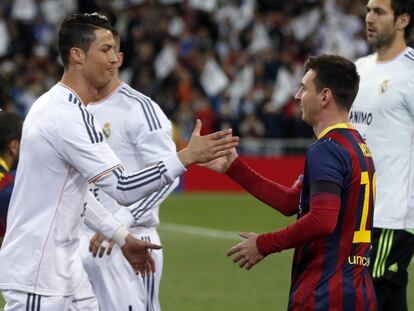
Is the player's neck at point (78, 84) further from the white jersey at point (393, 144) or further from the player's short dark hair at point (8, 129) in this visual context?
the white jersey at point (393, 144)

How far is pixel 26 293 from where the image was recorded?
574 centimetres

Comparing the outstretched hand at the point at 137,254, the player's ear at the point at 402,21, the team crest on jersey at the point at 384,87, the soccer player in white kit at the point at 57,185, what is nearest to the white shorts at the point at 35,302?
the soccer player in white kit at the point at 57,185

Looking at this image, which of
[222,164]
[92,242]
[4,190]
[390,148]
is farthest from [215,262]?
[222,164]

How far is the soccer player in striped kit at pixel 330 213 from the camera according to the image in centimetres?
550

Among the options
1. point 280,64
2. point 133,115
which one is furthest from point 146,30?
point 133,115

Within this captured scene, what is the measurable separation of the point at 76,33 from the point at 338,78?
4.80ft

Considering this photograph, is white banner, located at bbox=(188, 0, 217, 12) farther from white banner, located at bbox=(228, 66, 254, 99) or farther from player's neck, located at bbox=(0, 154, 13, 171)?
player's neck, located at bbox=(0, 154, 13, 171)

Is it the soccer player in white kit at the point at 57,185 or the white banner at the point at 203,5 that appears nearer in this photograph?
the soccer player in white kit at the point at 57,185

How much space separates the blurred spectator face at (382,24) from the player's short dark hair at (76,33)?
2.29 m

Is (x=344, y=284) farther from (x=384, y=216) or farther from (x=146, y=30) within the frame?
(x=146, y=30)

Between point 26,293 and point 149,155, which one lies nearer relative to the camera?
point 26,293

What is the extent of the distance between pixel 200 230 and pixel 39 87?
22.1ft

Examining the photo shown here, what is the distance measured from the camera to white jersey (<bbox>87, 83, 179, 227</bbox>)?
23.4ft

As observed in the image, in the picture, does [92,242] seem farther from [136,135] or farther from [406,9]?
[406,9]
